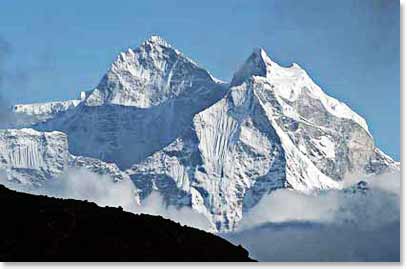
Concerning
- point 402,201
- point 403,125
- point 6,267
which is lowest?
point 6,267

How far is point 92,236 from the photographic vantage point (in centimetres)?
4353

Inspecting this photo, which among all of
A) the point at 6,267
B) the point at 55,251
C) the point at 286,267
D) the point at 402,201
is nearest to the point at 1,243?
the point at 55,251

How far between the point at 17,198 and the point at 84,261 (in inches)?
378

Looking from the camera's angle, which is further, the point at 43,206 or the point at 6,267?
the point at 43,206

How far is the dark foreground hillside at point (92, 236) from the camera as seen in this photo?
1632 inches

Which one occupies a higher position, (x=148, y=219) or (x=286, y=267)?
(x=148, y=219)

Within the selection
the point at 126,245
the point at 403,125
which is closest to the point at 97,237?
the point at 126,245

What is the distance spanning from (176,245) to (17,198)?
27.4 ft

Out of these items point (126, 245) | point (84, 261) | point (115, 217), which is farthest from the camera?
point (115, 217)

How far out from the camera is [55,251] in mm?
41562

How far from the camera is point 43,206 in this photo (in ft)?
156

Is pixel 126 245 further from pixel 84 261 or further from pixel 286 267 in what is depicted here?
pixel 286 267

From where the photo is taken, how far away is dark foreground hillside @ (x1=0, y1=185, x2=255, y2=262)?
136 feet

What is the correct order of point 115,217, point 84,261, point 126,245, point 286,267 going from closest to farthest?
1. point 286,267
2. point 84,261
3. point 126,245
4. point 115,217
